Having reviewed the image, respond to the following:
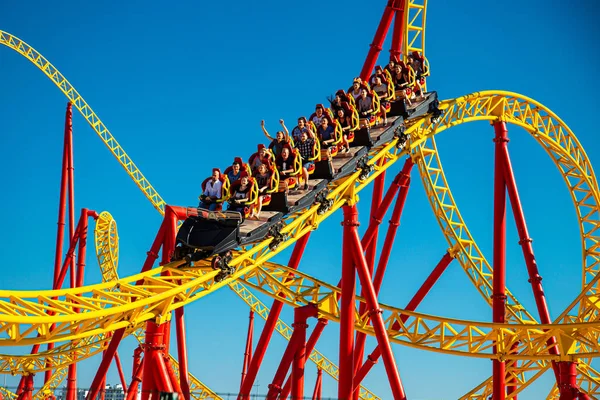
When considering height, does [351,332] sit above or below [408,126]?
below

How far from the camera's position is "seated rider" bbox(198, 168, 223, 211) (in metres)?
9.84

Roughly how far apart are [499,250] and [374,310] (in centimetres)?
281

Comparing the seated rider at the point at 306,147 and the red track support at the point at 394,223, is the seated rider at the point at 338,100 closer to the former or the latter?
the seated rider at the point at 306,147

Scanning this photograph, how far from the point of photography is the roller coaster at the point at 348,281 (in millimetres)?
9062

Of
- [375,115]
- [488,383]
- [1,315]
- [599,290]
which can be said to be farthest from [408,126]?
[1,315]

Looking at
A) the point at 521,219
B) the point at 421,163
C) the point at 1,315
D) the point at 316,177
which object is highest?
the point at 421,163

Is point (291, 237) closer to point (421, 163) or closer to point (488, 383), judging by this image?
point (421, 163)

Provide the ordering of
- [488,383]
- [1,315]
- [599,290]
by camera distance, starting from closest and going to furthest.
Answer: [1,315]
[599,290]
[488,383]

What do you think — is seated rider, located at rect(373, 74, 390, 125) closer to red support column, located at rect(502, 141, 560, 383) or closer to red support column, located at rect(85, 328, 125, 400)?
red support column, located at rect(502, 141, 560, 383)

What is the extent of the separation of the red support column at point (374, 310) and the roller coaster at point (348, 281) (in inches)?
0.7

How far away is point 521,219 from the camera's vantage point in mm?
13852

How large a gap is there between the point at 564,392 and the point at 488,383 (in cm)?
392

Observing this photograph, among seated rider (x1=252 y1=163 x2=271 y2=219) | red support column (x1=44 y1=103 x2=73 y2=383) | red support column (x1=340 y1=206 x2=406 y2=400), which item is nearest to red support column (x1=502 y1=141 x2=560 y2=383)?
red support column (x1=340 y1=206 x2=406 y2=400)

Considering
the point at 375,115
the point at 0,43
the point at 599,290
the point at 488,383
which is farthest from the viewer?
the point at 0,43
